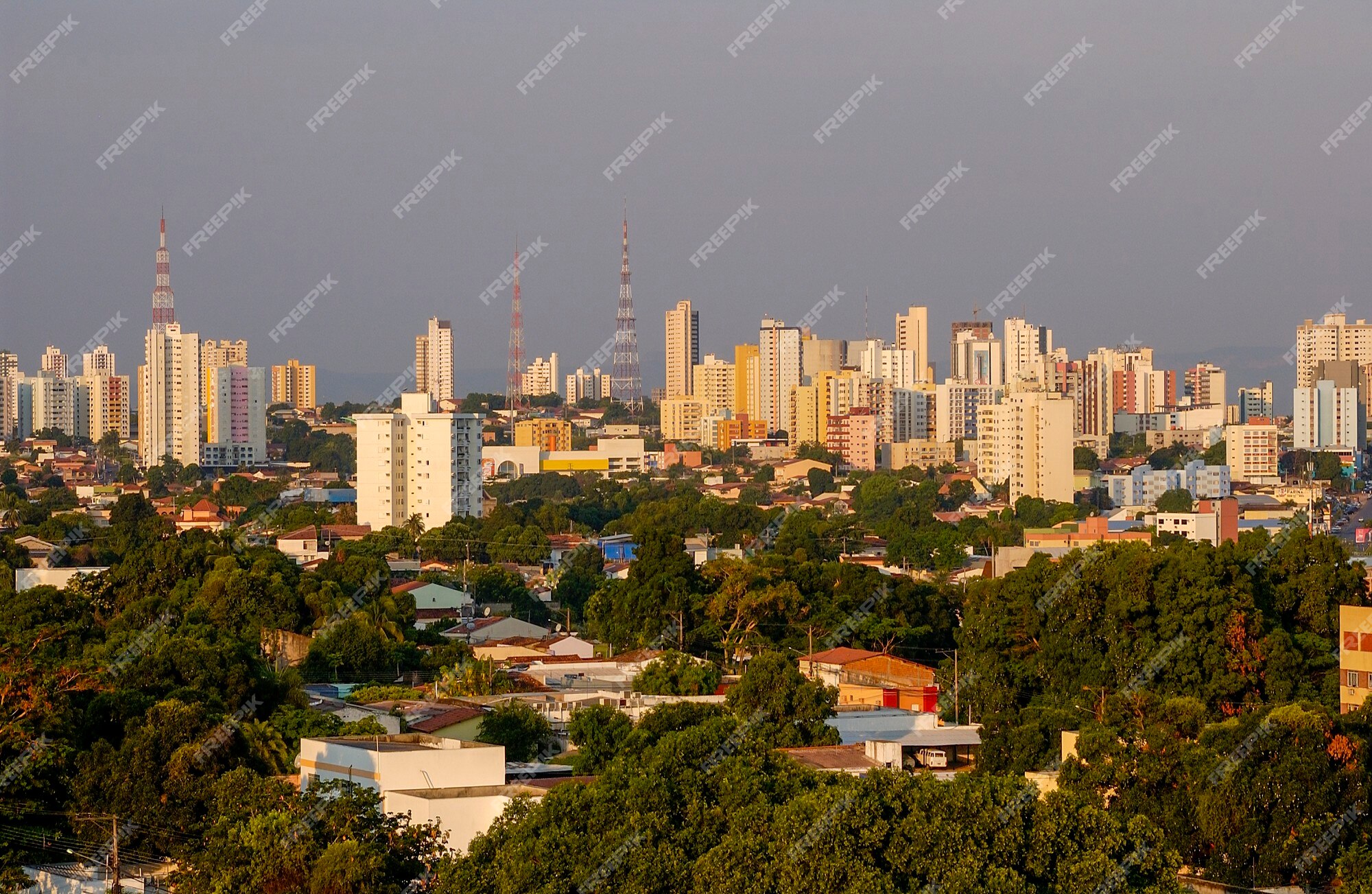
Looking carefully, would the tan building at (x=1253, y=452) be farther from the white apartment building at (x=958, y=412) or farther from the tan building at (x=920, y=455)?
the white apartment building at (x=958, y=412)

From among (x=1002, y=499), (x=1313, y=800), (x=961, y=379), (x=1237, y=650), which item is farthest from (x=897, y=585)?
(x=961, y=379)

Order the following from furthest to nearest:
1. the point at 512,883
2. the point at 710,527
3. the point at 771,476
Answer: the point at 771,476 < the point at 710,527 < the point at 512,883

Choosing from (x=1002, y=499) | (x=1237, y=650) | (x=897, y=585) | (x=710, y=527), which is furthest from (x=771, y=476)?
(x=1237, y=650)

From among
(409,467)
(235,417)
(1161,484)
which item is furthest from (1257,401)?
(409,467)

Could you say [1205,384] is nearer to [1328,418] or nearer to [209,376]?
[1328,418]

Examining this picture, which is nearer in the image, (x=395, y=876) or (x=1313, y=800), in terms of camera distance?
(x=395, y=876)

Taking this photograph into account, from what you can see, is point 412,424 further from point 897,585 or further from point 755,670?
point 755,670

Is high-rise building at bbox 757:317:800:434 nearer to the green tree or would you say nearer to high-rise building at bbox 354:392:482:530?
high-rise building at bbox 354:392:482:530

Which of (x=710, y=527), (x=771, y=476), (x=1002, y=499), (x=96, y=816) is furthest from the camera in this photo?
(x=771, y=476)

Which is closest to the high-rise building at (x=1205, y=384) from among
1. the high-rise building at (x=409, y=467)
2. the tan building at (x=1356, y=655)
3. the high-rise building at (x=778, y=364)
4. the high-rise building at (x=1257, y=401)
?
the high-rise building at (x=1257, y=401)
